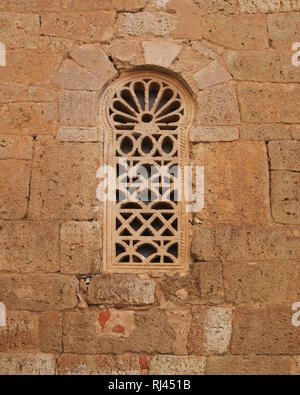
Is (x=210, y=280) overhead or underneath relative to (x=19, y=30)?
underneath

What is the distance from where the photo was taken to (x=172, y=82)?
484 cm

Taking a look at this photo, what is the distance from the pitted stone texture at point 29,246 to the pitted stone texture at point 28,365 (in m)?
0.71

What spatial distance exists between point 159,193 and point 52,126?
112cm

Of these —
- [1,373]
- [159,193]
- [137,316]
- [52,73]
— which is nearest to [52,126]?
[52,73]

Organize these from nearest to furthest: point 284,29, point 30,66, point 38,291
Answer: point 38,291 < point 30,66 < point 284,29

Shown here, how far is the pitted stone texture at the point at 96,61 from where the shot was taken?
473 centimetres

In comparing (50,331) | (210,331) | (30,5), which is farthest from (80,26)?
(210,331)

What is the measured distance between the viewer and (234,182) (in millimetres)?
4547

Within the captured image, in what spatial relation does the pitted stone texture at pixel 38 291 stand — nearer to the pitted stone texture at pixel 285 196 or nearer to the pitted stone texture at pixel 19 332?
the pitted stone texture at pixel 19 332

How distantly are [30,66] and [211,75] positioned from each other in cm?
165

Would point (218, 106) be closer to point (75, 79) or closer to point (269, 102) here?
point (269, 102)

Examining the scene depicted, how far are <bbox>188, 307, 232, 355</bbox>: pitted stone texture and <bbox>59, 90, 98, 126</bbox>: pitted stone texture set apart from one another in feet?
6.27

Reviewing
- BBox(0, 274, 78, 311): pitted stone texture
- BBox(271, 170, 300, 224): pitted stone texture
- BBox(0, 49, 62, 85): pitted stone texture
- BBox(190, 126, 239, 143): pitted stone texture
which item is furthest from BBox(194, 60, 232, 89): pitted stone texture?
BBox(0, 274, 78, 311): pitted stone texture

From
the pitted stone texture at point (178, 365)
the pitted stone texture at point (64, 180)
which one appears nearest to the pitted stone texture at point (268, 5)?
the pitted stone texture at point (64, 180)
